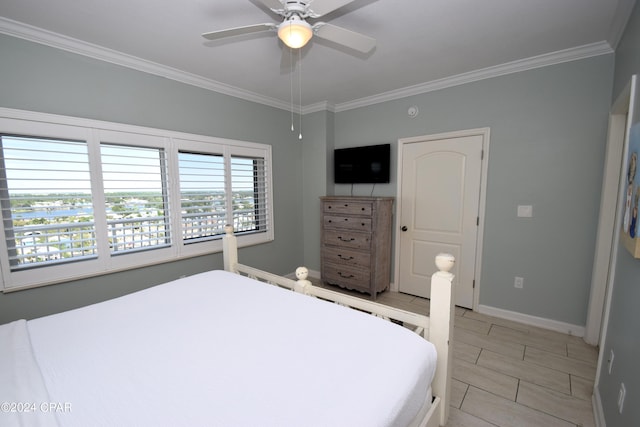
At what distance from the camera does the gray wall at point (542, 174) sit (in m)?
2.29

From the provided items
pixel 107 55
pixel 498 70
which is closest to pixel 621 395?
pixel 498 70

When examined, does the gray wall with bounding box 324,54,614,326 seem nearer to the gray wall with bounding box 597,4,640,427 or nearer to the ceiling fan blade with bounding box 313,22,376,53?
the gray wall with bounding box 597,4,640,427

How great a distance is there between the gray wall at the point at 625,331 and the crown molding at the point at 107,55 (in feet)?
10.8

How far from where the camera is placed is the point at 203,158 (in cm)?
292

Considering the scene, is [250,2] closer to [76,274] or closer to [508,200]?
[76,274]

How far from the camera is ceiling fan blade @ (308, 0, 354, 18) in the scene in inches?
51.5

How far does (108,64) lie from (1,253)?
167 cm

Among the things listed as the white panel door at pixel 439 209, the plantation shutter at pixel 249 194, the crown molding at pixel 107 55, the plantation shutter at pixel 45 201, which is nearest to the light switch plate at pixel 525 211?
the white panel door at pixel 439 209

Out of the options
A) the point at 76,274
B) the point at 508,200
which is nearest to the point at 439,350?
the point at 508,200

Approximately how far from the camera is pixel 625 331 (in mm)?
1347

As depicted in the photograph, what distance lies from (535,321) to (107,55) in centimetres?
465

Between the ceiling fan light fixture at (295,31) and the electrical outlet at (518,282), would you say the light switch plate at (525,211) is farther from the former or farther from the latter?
the ceiling fan light fixture at (295,31)

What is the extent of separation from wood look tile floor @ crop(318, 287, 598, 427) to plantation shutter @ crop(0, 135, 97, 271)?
3056 mm

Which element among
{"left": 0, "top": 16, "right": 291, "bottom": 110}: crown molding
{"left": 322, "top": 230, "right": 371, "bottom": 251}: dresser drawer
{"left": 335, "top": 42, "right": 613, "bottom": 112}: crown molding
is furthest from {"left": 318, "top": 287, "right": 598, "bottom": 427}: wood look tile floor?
{"left": 0, "top": 16, "right": 291, "bottom": 110}: crown molding
